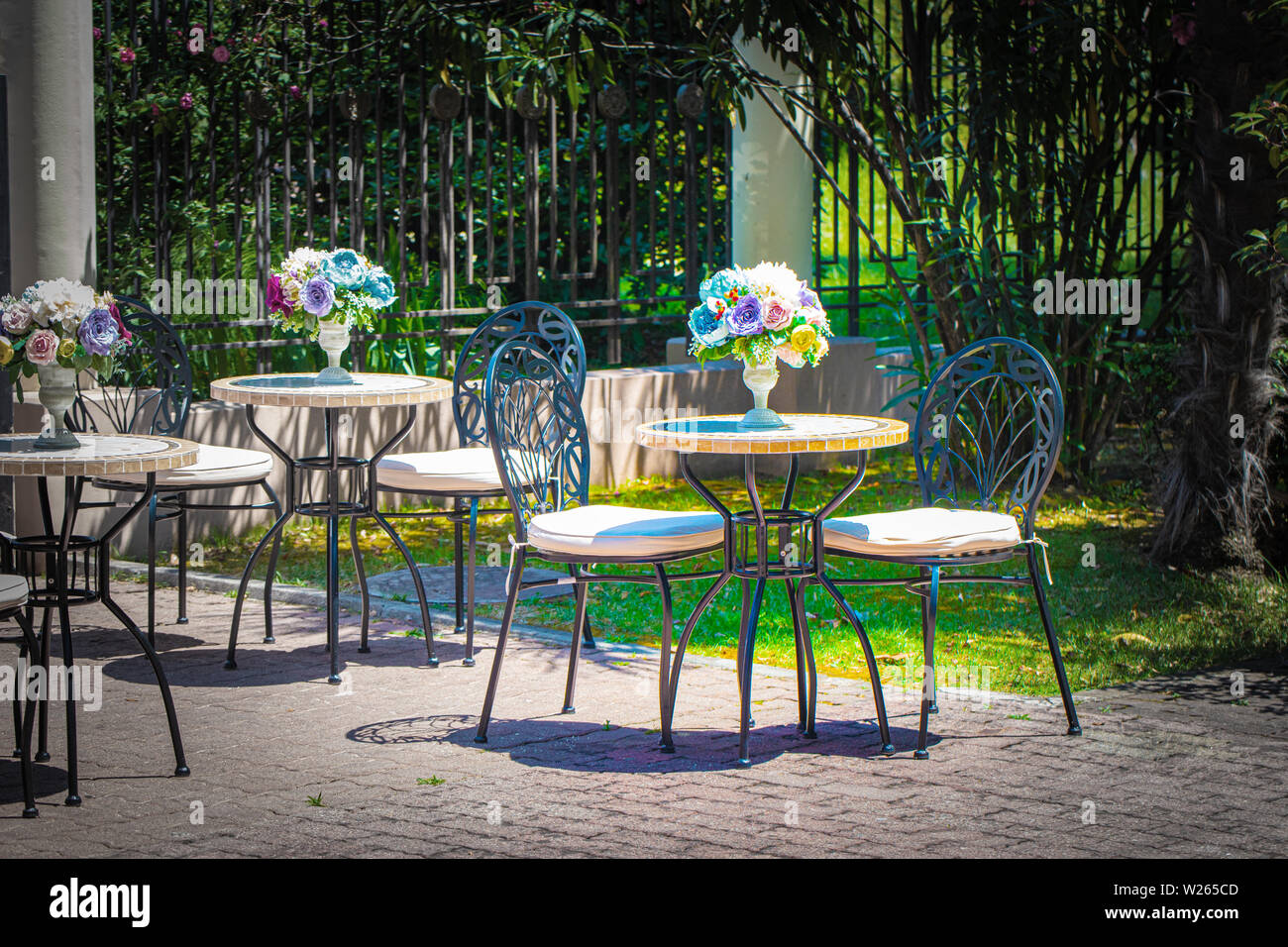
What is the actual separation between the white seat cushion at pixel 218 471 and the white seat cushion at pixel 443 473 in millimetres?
546

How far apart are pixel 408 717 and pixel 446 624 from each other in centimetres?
148

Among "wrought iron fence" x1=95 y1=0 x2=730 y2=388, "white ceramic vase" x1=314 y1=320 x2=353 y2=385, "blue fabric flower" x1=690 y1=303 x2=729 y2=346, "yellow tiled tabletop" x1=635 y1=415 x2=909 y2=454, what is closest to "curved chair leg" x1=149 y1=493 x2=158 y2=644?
"white ceramic vase" x1=314 y1=320 x2=353 y2=385

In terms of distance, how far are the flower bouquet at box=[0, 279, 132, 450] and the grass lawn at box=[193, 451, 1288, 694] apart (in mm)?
2494

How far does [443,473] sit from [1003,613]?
254 centimetres

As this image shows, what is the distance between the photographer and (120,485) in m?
6.89

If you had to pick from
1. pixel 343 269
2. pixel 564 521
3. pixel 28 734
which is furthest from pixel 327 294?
pixel 28 734

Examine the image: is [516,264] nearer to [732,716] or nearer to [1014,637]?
[1014,637]

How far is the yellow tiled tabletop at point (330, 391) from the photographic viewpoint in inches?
247

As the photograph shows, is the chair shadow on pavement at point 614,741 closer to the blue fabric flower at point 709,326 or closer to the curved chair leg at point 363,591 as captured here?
the curved chair leg at point 363,591

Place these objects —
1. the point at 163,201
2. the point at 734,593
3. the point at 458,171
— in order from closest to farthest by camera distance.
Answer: the point at 734,593 < the point at 163,201 < the point at 458,171

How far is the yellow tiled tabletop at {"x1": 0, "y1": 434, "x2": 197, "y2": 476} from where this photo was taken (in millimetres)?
4895

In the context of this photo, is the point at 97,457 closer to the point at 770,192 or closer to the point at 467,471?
the point at 467,471

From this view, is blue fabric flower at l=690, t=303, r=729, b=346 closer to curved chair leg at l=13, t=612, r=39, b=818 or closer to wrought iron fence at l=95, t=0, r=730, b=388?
curved chair leg at l=13, t=612, r=39, b=818
